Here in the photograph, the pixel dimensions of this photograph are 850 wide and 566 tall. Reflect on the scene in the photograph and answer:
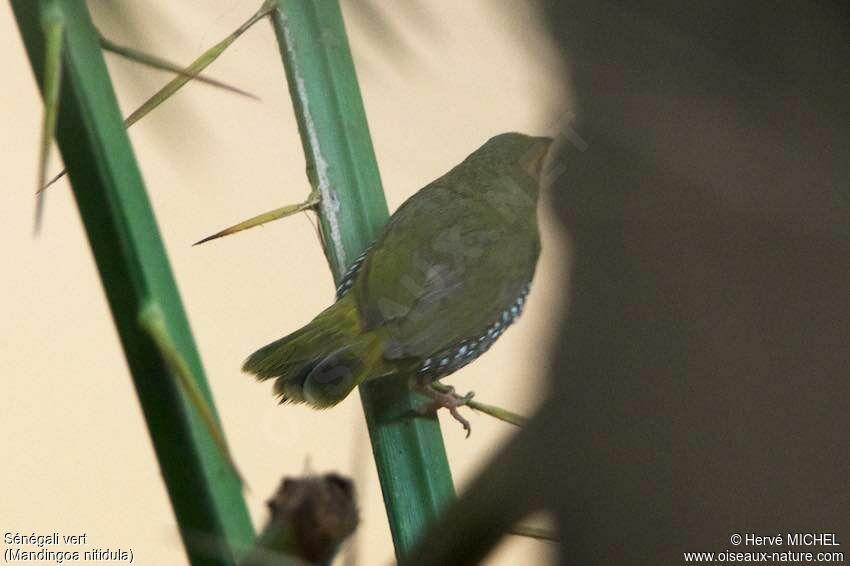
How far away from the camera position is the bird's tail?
116 centimetres

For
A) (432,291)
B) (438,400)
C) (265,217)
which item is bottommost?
(438,400)

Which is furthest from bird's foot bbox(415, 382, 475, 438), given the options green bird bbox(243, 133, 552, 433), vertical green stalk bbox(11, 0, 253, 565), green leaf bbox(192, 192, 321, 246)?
vertical green stalk bbox(11, 0, 253, 565)

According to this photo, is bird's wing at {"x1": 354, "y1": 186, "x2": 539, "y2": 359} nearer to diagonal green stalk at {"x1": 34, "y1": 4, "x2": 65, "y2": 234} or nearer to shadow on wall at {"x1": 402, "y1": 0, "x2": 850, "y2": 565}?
shadow on wall at {"x1": 402, "y1": 0, "x2": 850, "y2": 565}

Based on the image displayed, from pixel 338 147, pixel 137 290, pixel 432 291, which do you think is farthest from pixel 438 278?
pixel 137 290

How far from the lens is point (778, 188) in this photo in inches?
74.0

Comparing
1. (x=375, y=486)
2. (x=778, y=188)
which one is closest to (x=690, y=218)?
(x=778, y=188)

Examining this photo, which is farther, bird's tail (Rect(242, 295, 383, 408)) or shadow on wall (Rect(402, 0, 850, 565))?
shadow on wall (Rect(402, 0, 850, 565))

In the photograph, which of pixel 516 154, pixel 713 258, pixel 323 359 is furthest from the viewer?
pixel 713 258

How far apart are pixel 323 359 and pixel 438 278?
240 millimetres

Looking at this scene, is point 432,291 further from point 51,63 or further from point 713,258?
point 713,258

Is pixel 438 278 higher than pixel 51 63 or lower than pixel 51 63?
lower

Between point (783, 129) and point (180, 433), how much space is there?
5.50 ft

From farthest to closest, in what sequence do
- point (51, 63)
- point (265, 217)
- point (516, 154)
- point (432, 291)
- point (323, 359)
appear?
point (516, 154) → point (432, 291) → point (323, 359) → point (265, 217) → point (51, 63)

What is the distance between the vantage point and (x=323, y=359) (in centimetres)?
121
